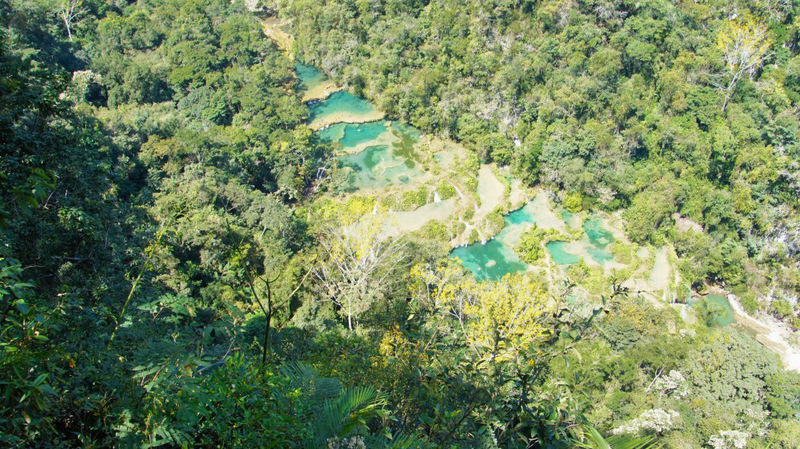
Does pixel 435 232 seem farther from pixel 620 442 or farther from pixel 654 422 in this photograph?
pixel 620 442

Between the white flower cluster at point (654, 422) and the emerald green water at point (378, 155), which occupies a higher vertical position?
the white flower cluster at point (654, 422)

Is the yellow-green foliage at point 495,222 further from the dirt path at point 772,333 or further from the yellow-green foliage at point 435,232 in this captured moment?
the dirt path at point 772,333

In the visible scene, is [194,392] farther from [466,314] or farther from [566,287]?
[466,314]

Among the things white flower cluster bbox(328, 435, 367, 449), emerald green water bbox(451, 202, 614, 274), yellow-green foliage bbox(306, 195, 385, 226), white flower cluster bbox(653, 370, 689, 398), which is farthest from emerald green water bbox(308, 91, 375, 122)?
white flower cluster bbox(328, 435, 367, 449)

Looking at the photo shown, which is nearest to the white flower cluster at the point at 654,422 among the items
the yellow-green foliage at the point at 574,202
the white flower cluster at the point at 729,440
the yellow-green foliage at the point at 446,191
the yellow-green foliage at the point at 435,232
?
the white flower cluster at the point at 729,440

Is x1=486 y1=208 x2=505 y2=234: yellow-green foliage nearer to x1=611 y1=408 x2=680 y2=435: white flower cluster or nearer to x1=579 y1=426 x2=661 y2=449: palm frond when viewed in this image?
x1=611 y1=408 x2=680 y2=435: white flower cluster

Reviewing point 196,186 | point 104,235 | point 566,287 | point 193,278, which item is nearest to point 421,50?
point 196,186
